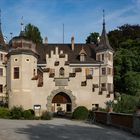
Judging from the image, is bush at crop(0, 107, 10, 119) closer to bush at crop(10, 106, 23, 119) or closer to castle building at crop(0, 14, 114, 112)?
bush at crop(10, 106, 23, 119)

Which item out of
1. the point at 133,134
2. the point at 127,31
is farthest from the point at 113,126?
the point at 127,31

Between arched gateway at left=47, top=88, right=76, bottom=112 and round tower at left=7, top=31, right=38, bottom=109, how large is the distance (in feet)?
8.09

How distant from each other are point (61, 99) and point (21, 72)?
584 centimetres

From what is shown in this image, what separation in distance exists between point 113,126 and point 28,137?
461 inches

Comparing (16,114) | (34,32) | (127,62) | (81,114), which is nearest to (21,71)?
(16,114)

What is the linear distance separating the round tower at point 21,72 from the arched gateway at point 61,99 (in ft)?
8.09

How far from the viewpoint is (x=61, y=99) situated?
51969 millimetres

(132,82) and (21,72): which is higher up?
(21,72)

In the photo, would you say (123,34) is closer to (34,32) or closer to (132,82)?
(34,32)

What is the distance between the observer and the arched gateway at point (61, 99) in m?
51.1

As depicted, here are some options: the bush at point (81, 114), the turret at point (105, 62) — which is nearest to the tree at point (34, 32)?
the turret at point (105, 62)

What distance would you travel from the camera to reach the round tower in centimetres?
5075

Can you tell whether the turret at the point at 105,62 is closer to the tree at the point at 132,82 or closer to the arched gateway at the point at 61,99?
the tree at the point at 132,82

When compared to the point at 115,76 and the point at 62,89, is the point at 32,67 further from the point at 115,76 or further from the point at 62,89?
the point at 115,76
